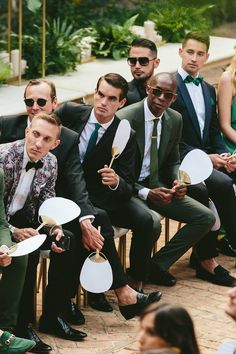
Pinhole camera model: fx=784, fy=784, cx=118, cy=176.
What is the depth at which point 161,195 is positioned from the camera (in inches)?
208

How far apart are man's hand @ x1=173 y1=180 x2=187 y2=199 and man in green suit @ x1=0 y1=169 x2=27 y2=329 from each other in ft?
4.92

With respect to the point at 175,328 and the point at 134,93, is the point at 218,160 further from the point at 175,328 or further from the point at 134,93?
the point at 175,328

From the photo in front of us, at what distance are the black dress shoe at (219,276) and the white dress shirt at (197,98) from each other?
1.04m

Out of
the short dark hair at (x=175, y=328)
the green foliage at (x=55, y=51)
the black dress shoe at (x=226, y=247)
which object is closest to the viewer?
the short dark hair at (x=175, y=328)

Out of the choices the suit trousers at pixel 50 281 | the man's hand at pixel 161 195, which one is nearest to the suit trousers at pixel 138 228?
the man's hand at pixel 161 195

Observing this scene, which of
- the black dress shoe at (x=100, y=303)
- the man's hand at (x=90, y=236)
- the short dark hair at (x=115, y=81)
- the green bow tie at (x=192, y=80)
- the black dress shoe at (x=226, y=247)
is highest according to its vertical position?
the short dark hair at (x=115, y=81)

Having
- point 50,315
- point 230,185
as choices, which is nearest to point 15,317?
point 50,315

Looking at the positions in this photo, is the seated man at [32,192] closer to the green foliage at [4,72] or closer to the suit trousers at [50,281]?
the suit trousers at [50,281]

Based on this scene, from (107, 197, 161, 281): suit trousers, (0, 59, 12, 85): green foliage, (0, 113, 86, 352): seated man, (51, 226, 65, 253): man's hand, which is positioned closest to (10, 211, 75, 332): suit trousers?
(0, 113, 86, 352): seated man

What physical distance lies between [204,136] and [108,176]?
137 cm

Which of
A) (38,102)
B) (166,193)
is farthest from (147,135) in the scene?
(38,102)

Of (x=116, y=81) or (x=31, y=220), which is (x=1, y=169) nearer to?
(x=31, y=220)

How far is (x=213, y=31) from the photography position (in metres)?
0.66

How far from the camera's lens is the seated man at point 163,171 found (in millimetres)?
5277
